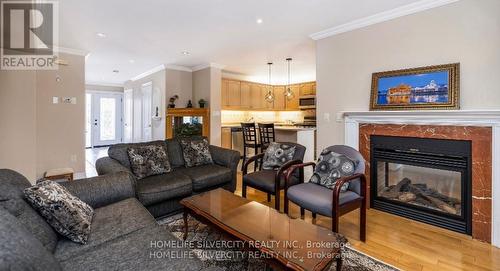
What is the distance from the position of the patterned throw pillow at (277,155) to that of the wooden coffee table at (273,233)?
118 centimetres

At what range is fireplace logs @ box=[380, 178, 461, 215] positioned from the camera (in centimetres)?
273

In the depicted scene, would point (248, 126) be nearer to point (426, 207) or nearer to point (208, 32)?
point (208, 32)

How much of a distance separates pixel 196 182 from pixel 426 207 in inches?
108

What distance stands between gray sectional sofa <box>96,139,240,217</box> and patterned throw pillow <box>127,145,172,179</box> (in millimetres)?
74

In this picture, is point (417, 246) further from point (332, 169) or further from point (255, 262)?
point (255, 262)

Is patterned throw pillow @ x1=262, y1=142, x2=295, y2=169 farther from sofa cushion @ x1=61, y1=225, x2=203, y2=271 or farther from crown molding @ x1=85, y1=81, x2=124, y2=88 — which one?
crown molding @ x1=85, y1=81, x2=124, y2=88

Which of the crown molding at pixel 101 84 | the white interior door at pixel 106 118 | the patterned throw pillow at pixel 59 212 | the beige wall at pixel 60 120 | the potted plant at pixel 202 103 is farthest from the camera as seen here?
the white interior door at pixel 106 118

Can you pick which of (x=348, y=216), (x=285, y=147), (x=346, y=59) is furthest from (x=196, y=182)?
(x=346, y=59)

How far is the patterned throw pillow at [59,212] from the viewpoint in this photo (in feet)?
4.99

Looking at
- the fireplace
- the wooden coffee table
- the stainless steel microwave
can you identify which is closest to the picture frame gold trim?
the fireplace

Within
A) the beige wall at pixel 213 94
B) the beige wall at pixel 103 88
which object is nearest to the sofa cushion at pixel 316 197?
the beige wall at pixel 213 94

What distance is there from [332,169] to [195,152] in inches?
76.4

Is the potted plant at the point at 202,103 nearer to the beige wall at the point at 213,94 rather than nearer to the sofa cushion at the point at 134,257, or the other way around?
the beige wall at the point at 213,94

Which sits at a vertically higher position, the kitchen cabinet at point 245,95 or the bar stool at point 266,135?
the kitchen cabinet at point 245,95
